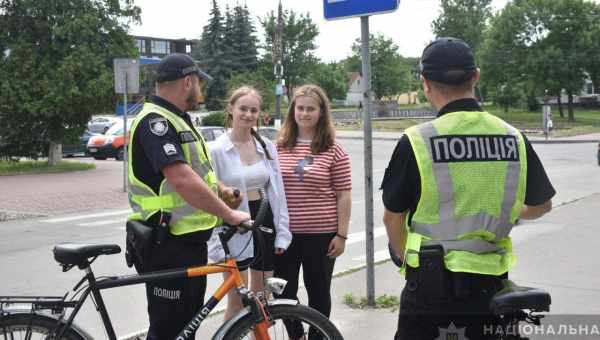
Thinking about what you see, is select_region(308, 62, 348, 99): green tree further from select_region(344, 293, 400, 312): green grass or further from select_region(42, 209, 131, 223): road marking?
select_region(344, 293, 400, 312): green grass

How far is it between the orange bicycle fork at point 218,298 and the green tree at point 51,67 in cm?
1710

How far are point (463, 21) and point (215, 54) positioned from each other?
31792mm

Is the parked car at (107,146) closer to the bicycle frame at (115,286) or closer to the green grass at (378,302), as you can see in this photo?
the green grass at (378,302)

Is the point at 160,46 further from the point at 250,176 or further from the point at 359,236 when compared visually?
the point at 250,176

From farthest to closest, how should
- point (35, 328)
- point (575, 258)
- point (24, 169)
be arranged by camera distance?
point (24, 169) < point (575, 258) < point (35, 328)

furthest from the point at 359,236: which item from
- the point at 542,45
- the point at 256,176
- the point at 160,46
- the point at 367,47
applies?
the point at 160,46

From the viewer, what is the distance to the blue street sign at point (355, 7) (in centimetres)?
508

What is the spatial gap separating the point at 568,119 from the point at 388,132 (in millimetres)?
20599

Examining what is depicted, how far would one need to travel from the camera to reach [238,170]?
13.8 ft

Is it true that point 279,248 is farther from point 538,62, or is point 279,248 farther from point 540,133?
point 538,62

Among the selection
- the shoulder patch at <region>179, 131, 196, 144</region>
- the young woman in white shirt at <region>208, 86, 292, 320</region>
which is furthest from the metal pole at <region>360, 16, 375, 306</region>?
the shoulder patch at <region>179, 131, 196, 144</region>

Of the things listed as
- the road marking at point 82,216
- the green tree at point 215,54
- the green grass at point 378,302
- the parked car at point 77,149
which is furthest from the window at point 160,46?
the green grass at point 378,302

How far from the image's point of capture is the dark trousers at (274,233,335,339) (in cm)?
427

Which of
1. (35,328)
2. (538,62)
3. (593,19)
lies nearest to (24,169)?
(35,328)
